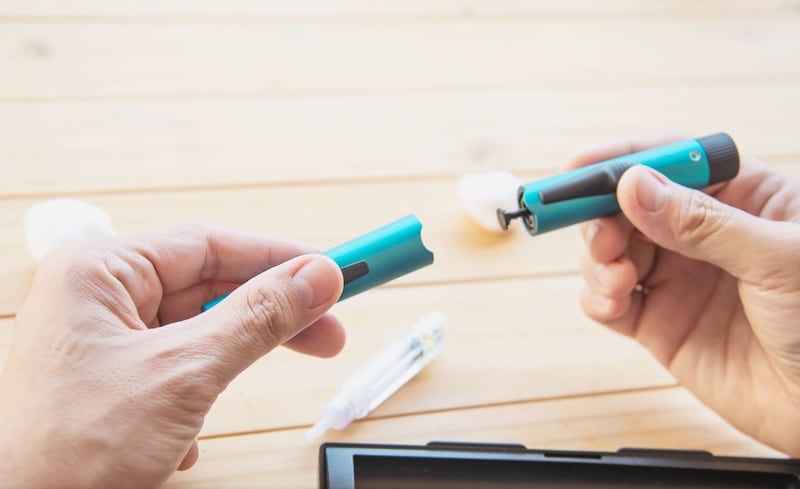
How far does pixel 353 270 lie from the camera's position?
59cm

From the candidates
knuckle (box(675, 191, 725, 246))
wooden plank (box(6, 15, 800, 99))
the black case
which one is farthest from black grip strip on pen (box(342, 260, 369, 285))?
wooden plank (box(6, 15, 800, 99))

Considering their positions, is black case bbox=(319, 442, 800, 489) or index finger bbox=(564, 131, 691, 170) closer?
black case bbox=(319, 442, 800, 489)

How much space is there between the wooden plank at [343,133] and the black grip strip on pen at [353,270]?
29cm

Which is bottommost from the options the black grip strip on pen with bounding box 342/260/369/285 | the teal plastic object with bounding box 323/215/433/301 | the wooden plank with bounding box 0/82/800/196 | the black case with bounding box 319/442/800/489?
the black case with bounding box 319/442/800/489

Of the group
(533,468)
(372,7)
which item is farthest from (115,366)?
(372,7)

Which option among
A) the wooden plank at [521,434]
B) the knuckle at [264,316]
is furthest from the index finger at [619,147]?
the knuckle at [264,316]

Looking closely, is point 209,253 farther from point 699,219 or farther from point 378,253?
point 699,219

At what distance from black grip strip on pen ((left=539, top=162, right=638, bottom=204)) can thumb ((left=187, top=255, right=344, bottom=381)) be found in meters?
0.20

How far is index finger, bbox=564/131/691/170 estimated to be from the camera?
75 cm

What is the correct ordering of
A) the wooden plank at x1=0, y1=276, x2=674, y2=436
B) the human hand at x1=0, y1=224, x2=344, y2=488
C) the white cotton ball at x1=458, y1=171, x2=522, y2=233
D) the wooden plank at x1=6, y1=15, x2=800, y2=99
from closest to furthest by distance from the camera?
the human hand at x1=0, y1=224, x2=344, y2=488
the wooden plank at x1=0, y1=276, x2=674, y2=436
the white cotton ball at x1=458, y1=171, x2=522, y2=233
the wooden plank at x1=6, y1=15, x2=800, y2=99

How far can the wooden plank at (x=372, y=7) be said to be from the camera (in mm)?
978

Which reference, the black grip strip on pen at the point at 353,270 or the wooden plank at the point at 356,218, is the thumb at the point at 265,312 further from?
the wooden plank at the point at 356,218

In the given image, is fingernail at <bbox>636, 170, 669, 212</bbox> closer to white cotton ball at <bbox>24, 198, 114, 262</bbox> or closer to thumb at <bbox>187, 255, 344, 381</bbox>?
thumb at <bbox>187, 255, 344, 381</bbox>

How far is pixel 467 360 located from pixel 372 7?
0.53 m
